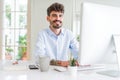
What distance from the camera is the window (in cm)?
417

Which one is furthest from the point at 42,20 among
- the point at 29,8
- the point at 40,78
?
the point at 40,78

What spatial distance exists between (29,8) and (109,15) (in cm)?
272

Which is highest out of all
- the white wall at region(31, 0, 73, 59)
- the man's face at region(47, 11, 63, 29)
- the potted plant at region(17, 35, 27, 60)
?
the white wall at region(31, 0, 73, 59)

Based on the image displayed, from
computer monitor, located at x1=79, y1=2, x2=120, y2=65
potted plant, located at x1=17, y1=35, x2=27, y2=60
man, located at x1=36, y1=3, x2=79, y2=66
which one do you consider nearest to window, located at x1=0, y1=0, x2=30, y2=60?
potted plant, located at x1=17, y1=35, x2=27, y2=60

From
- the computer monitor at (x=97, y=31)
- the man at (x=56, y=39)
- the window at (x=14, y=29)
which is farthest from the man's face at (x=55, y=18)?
the window at (x=14, y=29)

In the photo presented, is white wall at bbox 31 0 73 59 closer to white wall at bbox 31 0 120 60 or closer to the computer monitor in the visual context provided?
white wall at bbox 31 0 120 60

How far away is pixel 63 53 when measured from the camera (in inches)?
95.9

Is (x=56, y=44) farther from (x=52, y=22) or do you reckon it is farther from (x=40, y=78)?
(x=40, y=78)

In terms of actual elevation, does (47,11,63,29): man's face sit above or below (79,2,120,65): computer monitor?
above

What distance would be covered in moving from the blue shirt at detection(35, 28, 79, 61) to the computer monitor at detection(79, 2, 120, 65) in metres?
0.82

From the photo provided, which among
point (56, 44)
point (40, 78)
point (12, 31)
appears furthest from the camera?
point (12, 31)

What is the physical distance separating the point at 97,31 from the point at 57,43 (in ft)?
3.34

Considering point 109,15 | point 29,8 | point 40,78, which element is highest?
point 29,8

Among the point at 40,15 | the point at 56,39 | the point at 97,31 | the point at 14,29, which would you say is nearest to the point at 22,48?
the point at 14,29
